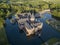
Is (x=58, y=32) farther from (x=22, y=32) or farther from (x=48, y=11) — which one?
(x=48, y=11)

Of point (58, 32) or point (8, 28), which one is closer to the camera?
point (58, 32)

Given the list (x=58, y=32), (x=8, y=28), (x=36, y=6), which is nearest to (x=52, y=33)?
(x=58, y=32)

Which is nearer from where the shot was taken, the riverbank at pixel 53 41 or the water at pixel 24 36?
the riverbank at pixel 53 41

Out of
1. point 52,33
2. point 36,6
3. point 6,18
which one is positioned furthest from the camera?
point 36,6

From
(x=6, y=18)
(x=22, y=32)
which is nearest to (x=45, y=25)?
(x=22, y=32)

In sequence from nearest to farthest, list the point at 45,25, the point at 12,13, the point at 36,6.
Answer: the point at 45,25, the point at 12,13, the point at 36,6

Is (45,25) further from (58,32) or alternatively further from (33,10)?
(33,10)

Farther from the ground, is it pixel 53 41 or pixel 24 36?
pixel 24 36

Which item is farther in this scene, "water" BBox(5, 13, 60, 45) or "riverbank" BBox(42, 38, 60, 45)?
"water" BBox(5, 13, 60, 45)

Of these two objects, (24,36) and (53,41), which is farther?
(24,36)
